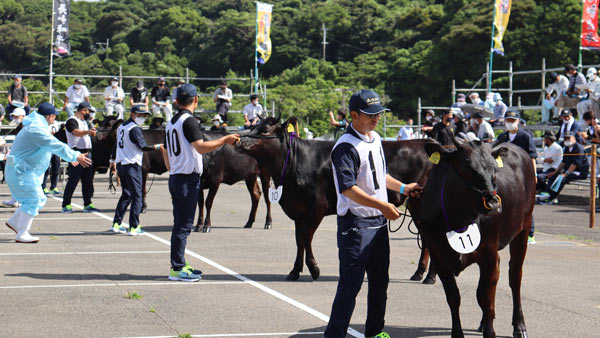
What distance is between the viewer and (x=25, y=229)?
13023mm

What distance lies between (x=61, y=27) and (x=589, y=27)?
2047cm

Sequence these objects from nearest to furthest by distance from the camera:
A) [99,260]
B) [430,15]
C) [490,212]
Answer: [490,212]
[99,260]
[430,15]

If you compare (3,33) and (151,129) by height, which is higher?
(3,33)

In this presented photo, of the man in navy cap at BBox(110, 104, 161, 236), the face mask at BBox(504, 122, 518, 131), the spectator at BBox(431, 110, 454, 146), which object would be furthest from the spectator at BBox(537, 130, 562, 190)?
the man in navy cap at BBox(110, 104, 161, 236)

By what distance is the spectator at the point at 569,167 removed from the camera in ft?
68.8

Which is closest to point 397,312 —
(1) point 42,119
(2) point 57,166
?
(1) point 42,119

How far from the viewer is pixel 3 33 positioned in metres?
102

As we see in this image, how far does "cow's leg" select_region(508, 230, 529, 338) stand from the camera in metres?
7.34

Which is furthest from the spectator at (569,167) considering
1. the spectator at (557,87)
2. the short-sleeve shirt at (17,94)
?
the short-sleeve shirt at (17,94)

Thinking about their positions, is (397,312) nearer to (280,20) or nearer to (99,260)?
(99,260)

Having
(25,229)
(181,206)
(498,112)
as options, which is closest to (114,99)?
(498,112)

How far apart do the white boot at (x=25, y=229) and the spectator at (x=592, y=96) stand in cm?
1605

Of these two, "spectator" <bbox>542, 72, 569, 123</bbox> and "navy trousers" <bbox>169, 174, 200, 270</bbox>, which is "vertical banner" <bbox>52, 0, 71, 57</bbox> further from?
"navy trousers" <bbox>169, 174, 200, 270</bbox>

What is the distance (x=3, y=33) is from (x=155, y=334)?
4059 inches
